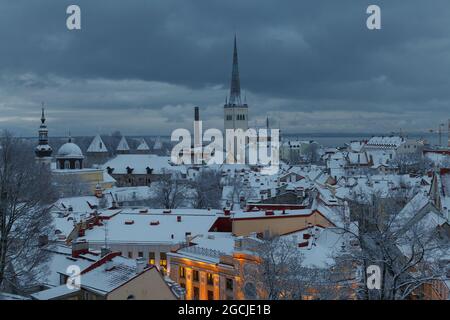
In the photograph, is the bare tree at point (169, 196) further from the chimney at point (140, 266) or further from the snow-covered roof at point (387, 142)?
the snow-covered roof at point (387, 142)

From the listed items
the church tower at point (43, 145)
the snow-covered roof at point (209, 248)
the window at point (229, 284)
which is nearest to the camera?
the window at point (229, 284)

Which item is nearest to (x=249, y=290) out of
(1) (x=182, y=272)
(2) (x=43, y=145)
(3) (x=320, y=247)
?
(3) (x=320, y=247)

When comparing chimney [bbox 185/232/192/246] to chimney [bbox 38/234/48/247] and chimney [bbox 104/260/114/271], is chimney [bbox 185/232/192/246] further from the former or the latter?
chimney [bbox 104/260/114/271]

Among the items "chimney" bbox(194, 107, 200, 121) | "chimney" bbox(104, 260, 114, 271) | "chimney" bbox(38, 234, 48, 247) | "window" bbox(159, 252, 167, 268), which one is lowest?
"window" bbox(159, 252, 167, 268)

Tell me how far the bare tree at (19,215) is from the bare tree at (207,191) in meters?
26.0

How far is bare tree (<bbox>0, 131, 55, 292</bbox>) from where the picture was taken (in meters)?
13.6

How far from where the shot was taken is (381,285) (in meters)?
9.55

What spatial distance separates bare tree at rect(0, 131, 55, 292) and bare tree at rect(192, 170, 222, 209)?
26.0 metres

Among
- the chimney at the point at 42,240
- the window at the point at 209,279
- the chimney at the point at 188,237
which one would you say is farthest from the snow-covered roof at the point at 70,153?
the window at the point at 209,279

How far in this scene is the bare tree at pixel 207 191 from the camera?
136 feet

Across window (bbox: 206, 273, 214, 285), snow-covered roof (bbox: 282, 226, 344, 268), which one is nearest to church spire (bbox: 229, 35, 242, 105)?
snow-covered roof (bbox: 282, 226, 344, 268)

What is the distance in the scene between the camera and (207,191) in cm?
4597
